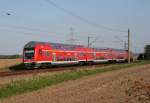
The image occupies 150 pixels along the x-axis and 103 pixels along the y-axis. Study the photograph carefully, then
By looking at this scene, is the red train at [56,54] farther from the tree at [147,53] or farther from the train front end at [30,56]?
the tree at [147,53]

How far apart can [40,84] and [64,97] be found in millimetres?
7339

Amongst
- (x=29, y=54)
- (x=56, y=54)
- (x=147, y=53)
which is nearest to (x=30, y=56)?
(x=29, y=54)

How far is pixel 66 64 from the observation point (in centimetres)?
4931

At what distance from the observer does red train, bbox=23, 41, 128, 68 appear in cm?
4136

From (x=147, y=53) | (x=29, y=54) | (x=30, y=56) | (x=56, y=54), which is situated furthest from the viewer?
(x=147, y=53)

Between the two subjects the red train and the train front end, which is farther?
the red train

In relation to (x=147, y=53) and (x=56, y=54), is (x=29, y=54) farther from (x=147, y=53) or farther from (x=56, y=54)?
(x=147, y=53)

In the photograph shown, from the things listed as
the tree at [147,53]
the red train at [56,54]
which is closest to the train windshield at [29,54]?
the red train at [56,54]

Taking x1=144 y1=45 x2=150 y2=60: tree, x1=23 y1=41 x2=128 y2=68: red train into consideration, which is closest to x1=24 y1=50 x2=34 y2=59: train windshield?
x1=23 y1=41 x2=128 y2=68: red train

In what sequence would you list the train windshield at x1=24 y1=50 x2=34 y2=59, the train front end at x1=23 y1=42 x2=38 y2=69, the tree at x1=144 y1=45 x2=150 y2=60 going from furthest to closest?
the tree at x1=144 y1=45 x2=150 y2=60 < the train windshield at x1=24 y1=50 x2=34 y2=59 < the train front end at x1=23 y1=42 x2=38 y2=69

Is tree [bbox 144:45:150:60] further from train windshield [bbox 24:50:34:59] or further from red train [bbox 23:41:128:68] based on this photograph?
train windshield [bbox 24:50:34:59]

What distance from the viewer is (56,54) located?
1780 inches

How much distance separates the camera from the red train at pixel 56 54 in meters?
41.4

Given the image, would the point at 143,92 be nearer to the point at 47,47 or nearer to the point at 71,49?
the point at 47,47
